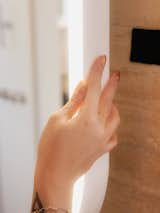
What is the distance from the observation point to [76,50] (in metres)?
0.60

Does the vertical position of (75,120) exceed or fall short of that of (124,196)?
it exceeds it

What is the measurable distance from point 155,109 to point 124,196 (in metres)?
0.16

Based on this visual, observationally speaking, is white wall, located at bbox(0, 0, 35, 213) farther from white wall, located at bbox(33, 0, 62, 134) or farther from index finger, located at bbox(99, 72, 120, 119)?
index finger, located at bbox(99, 72, 120, 119)

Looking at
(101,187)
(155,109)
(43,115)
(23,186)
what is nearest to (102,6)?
(155,109)

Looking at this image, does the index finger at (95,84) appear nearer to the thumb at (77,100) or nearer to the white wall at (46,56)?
the thumb at (77,100)

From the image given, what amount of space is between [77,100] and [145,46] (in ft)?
0.41

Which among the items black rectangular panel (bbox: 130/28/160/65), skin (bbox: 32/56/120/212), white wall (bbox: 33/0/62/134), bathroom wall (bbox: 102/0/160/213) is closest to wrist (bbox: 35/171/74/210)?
skin (bbox: 32/56/120/212)

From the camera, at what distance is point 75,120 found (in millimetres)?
563

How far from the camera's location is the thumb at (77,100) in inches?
22.8

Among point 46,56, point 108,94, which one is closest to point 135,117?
point 108,94

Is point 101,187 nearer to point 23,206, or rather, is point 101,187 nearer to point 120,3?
point 120,3

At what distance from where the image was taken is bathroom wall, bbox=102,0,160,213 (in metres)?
0.58

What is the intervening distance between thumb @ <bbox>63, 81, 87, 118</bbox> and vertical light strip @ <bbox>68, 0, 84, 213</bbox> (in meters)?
0.02

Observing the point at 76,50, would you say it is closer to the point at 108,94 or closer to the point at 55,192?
the point at 108,94
